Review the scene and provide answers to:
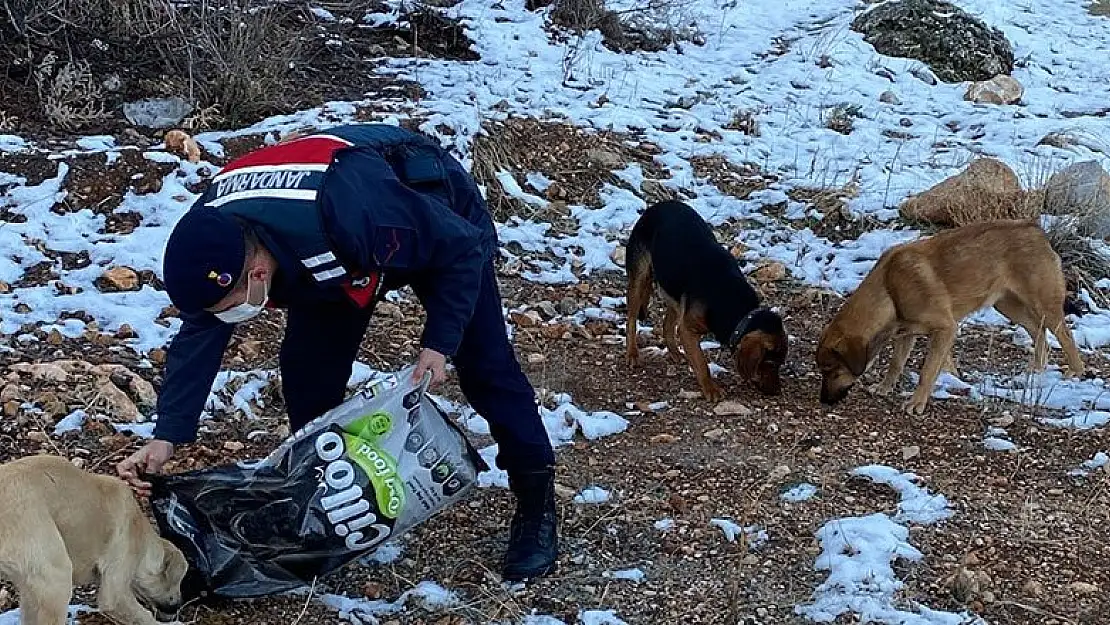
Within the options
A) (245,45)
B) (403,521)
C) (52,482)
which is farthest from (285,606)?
(245,45)

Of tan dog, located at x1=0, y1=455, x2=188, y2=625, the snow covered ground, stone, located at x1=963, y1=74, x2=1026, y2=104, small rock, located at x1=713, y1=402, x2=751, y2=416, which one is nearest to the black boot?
the snow covered ground

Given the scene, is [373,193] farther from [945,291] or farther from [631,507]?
[945,291]

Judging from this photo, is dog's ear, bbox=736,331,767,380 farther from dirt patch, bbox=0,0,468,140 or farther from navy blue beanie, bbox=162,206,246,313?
dirt patch, bbox=0,0,468,140

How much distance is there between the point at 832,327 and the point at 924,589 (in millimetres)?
2447

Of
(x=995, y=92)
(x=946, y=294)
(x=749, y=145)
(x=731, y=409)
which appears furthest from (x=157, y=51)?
(x=995, y=92)

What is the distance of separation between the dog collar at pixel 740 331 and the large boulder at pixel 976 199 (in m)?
2.33

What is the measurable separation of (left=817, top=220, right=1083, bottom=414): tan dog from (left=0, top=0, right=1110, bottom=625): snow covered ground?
0.89 feet

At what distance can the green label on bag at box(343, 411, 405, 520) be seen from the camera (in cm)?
389

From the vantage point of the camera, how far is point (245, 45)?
8.32 metres

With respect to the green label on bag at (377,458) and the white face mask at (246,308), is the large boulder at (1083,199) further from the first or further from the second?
the white face mask at (246,308)

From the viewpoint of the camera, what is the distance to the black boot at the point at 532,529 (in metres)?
4.26

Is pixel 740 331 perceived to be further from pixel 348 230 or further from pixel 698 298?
pixel 348 230

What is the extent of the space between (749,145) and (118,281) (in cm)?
522

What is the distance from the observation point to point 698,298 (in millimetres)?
6461
